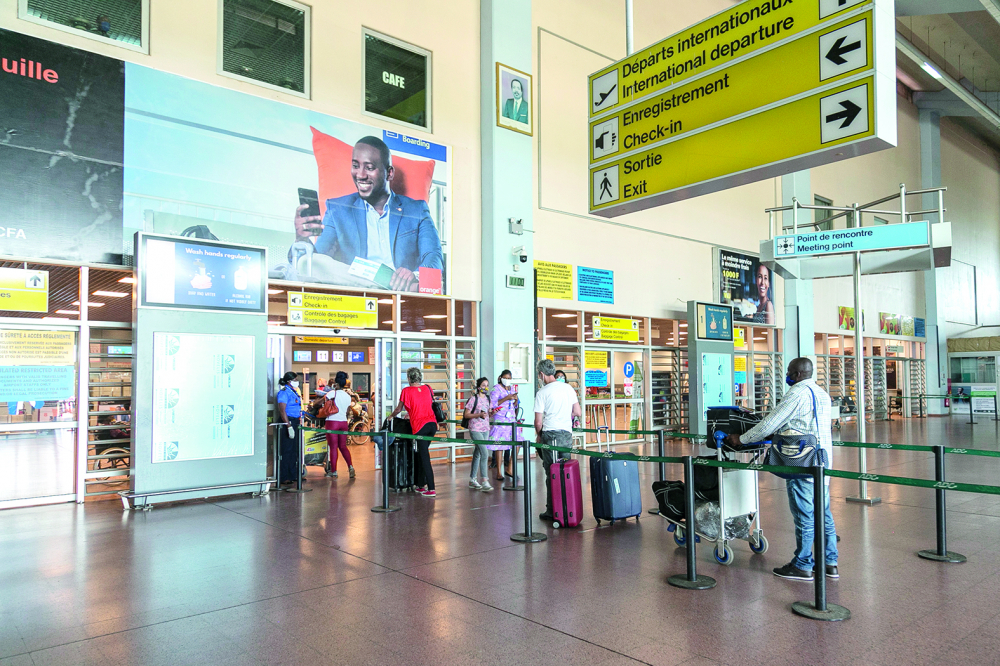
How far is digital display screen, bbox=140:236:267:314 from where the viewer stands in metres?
8.40

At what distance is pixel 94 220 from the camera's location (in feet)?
29.5

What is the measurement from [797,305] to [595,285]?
896cm

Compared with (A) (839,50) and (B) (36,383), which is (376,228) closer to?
(B) (36,383)

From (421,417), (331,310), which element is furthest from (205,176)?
(421,417)

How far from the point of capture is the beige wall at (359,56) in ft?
31.7

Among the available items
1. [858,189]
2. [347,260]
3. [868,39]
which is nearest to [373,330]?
[347,260]

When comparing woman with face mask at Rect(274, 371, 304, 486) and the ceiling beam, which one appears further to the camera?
the ceiling beam

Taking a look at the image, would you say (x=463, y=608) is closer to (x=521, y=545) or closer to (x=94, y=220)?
(x=521, y=545)

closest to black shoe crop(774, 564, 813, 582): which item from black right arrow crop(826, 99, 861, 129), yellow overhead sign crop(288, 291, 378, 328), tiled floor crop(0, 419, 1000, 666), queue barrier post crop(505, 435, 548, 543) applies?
tiled floor crop(0, 419, 1000, 666)

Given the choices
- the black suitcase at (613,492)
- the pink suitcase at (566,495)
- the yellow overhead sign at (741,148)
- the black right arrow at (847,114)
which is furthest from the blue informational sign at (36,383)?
the black right arrow at (847,114)

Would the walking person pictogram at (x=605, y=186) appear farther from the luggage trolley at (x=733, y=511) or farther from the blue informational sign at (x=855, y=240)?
the blue informational sign at (x=855, y=240)

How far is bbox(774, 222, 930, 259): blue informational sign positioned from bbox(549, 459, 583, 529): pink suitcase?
434 cm

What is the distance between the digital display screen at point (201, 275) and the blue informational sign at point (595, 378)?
7968mm

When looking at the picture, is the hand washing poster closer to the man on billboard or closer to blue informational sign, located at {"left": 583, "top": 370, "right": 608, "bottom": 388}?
the man on billboard
